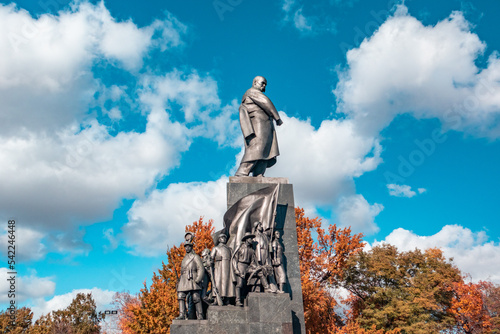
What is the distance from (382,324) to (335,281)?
18.1 feet

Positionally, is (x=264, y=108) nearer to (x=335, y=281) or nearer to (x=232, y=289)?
(x=232, y=289)

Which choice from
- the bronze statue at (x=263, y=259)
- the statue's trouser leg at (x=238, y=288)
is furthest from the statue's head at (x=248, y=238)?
the statue's trouser leg at (x=238, y=288)

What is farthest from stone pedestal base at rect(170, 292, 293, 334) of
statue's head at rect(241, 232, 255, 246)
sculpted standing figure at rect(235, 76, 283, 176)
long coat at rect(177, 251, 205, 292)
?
sculpted standing figure at rect(235, 76, 283, 176)

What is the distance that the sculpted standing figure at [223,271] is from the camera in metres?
11.2

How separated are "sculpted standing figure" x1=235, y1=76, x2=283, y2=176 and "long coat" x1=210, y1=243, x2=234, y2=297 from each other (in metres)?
3.19

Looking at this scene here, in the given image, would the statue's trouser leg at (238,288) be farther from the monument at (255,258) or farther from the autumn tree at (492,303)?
the autumn tree at (492,303)

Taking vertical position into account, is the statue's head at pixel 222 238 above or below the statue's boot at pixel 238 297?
above

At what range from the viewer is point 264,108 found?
14.4 metres

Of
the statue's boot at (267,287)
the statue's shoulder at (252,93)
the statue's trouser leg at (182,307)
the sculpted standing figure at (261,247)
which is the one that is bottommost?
the statue's trouser leg at (182,307)

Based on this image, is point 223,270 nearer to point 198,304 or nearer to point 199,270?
point 199,270

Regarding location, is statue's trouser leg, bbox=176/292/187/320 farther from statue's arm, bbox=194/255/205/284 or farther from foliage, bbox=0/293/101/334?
foliage, bbox=0/293/101/334

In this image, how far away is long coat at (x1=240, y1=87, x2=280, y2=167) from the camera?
1412cm

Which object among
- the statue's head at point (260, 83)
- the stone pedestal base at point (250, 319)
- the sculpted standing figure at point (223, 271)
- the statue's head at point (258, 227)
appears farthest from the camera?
the statue's head at point (260, 83)

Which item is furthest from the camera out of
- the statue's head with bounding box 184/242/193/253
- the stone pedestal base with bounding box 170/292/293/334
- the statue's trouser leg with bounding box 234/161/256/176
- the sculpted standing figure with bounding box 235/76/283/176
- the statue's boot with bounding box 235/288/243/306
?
the sculpted standing figure with bounding box 235/76/283/176
